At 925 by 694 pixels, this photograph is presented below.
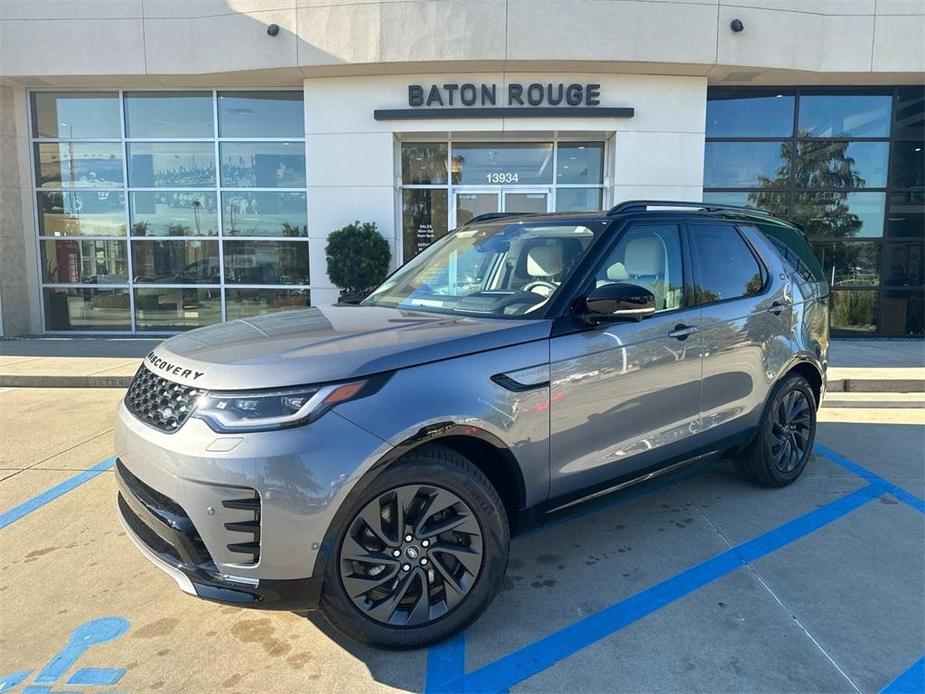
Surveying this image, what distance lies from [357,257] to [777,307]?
785 centimetres

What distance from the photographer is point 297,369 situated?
2.52 meters

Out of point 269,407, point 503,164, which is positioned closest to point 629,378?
point 269,407

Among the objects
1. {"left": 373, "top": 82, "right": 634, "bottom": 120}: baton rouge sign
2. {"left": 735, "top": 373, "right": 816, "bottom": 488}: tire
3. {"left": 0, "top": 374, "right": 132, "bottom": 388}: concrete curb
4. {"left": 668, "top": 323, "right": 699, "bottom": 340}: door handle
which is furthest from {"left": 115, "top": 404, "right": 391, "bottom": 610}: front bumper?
{"left": 373, "top": 82, "right": 634, "bottom": 120}: baton rouge sign

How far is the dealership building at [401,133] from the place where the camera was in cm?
1073

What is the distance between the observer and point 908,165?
1240 cm

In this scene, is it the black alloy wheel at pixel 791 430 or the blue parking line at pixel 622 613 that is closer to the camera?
the blue parking line at pixel 622 613

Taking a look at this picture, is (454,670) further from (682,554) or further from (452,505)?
(682,554)

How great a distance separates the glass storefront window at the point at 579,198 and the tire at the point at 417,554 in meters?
10.2

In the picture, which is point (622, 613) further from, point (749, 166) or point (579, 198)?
point (749, 166)

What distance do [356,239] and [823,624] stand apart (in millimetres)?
9422

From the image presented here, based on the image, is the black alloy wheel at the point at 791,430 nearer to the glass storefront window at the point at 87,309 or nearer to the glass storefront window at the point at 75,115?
the glass storefront window at the point at 87,309

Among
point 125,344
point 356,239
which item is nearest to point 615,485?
point 356,239

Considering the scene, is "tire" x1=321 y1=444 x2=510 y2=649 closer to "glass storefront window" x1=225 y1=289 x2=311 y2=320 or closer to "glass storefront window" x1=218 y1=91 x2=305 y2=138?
"glass storefront window" x1=225 y1=289 x2=311 y2=320

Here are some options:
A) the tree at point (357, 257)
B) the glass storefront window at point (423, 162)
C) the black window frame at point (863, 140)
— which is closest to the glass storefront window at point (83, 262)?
the tree at point (357, 257)
